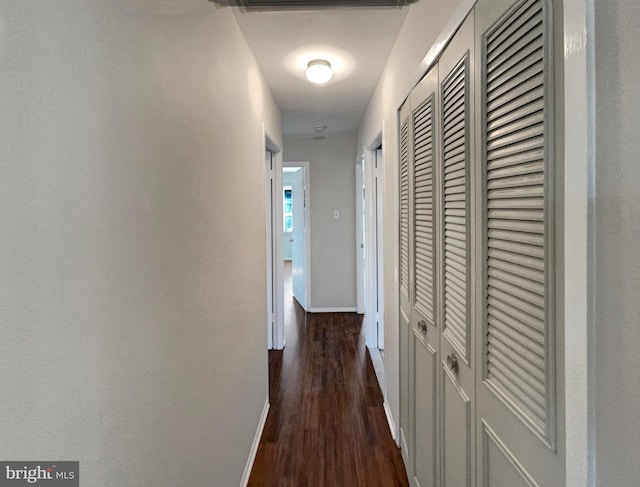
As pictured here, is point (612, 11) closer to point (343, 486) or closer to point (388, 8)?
point (388, 8)

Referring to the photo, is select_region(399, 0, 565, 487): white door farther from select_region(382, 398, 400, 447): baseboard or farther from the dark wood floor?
select_region(382, 398, 400, 447): baseboard

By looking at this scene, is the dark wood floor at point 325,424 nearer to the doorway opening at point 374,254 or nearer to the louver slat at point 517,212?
the doorway opening at point 374,254

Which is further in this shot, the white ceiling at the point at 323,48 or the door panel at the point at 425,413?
the white ceiling at the point at 323,48

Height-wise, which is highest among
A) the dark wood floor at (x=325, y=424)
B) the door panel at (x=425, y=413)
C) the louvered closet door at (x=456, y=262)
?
the louvered closet door at (x=456, y=262)

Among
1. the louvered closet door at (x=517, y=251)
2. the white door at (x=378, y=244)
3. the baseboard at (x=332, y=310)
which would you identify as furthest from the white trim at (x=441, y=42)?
the baseboard at (x=332, y=310)

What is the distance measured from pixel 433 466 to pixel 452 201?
3.49ft

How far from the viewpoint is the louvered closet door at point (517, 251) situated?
75cm

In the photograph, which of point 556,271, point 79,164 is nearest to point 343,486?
point 556,271

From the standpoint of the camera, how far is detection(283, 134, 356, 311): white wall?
518 centimetres

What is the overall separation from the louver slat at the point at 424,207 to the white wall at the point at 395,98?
0.70 ft

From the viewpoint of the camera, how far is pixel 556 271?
73 centimetres

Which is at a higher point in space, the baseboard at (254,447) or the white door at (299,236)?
the white door at (299,236)

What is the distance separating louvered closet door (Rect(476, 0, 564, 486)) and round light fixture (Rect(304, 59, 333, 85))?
157 cm

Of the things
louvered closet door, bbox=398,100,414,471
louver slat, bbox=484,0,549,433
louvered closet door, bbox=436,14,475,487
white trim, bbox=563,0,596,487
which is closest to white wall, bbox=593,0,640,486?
white trim, bbox=563,0,596,487
